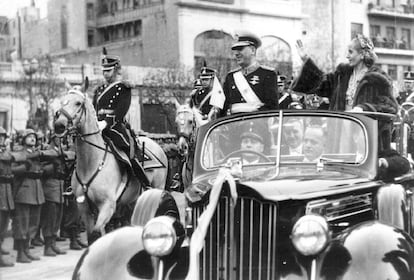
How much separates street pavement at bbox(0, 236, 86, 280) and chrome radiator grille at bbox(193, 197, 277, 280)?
13.9ft

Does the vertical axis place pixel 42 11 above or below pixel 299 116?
above

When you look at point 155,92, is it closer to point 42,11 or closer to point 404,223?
point 42,11

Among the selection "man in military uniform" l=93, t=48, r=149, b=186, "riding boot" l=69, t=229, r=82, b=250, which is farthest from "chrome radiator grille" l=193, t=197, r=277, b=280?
"riding boot" l=69, t=229, r=82, b=250

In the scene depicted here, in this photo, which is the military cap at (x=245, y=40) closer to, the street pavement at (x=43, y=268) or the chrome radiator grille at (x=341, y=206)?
the chrome radiator grille at (x=341, y=206)

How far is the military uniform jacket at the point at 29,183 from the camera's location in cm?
1190

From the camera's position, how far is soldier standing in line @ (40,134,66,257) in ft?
40.2

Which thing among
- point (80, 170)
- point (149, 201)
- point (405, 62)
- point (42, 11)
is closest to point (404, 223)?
point (149, 201)

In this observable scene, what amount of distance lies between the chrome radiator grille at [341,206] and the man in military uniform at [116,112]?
196 inches

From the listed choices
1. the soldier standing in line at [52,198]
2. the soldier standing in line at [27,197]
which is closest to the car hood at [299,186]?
the soldier standing in line at [27,197]

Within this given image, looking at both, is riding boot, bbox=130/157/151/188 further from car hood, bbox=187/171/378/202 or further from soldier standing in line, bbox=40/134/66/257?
car hood, bbox=187/171/378/202

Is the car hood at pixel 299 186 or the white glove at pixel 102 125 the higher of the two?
the white glove at pixel 102 125

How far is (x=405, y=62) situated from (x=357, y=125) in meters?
37.7

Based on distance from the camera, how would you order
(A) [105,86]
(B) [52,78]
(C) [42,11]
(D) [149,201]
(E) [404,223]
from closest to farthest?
(E) [404,223] < (D) [149,201] < (A) [105,86] < (B) [52,78] < (C) [42,11]

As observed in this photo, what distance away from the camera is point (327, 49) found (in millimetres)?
40938
